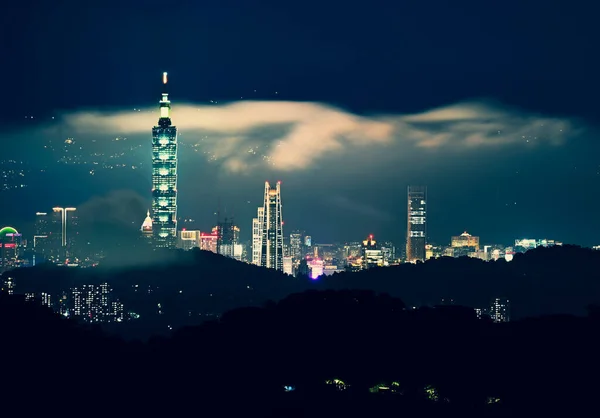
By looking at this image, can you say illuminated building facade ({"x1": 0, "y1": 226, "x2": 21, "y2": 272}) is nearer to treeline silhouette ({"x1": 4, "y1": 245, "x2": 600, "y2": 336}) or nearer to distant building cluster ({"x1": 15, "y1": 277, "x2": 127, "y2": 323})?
treeline silhouette ({"x1": 4, "y1": 245, "x2": 600, "y2": 336})

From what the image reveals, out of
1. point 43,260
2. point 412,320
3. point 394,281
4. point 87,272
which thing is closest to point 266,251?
point 43,260

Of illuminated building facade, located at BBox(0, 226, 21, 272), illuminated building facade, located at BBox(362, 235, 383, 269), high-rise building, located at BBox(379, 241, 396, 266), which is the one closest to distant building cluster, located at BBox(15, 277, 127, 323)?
illuminated building facade, located at BBox(0, 226, 21, 272)

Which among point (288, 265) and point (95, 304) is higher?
point (288, 265)

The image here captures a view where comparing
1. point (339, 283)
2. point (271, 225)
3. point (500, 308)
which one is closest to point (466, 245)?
point (271, 225)

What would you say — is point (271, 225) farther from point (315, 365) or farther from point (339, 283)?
point (315, 365)

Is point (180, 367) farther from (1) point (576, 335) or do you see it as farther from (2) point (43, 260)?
(2) point (43, 260)

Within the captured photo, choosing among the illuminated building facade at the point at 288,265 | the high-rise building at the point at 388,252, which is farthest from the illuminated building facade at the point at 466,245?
the illuminated building facade at the point at 288,265
